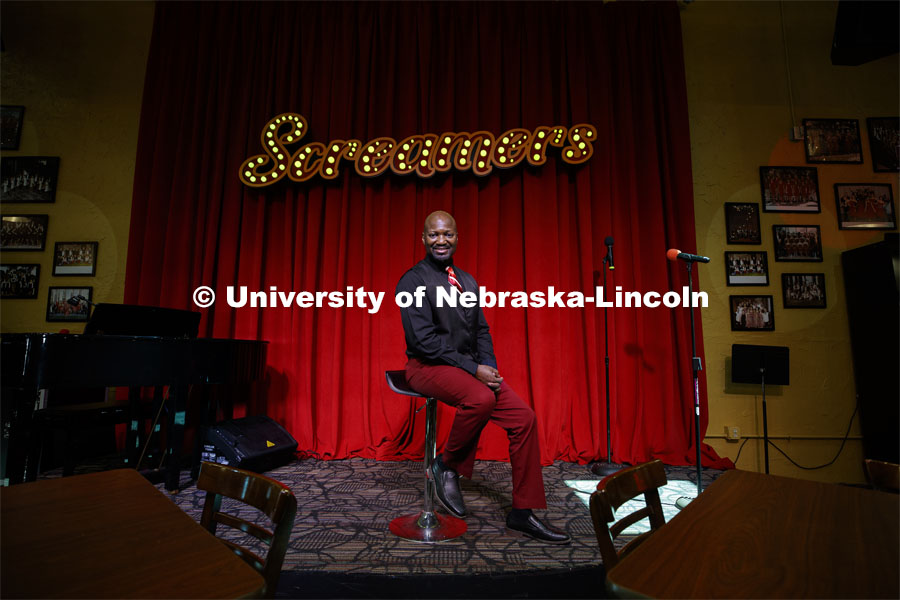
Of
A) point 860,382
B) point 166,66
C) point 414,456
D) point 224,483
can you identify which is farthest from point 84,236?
point 860,382

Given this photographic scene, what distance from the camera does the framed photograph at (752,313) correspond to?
4012 mm

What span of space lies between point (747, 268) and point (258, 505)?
15.0ft

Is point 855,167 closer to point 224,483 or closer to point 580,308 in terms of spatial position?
point 580,308

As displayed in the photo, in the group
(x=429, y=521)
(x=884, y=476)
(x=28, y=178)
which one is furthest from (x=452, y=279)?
(x=28, y=178)

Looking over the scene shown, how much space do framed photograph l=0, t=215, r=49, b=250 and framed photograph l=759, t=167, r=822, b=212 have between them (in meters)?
7.23

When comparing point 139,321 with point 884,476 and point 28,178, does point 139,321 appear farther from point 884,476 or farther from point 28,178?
point 884,476

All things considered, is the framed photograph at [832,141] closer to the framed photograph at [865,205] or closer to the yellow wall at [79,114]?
the framed photograph at [865,205]

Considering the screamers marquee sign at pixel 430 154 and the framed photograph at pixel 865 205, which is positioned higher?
the screamers marquee sign at pixel 430 154

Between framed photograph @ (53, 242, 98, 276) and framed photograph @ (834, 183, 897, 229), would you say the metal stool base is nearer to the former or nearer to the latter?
framed photograph @ (53, 242, 98, 276)

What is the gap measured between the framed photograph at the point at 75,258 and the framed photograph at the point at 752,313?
629cm

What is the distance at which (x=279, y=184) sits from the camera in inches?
167

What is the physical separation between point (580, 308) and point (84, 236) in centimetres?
501

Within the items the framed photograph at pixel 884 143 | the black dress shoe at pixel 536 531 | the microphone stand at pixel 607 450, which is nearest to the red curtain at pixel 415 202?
the microphone stand at pixel 607 450

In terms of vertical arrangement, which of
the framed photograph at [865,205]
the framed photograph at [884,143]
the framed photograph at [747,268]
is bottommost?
the framed photograph at [747,268]
